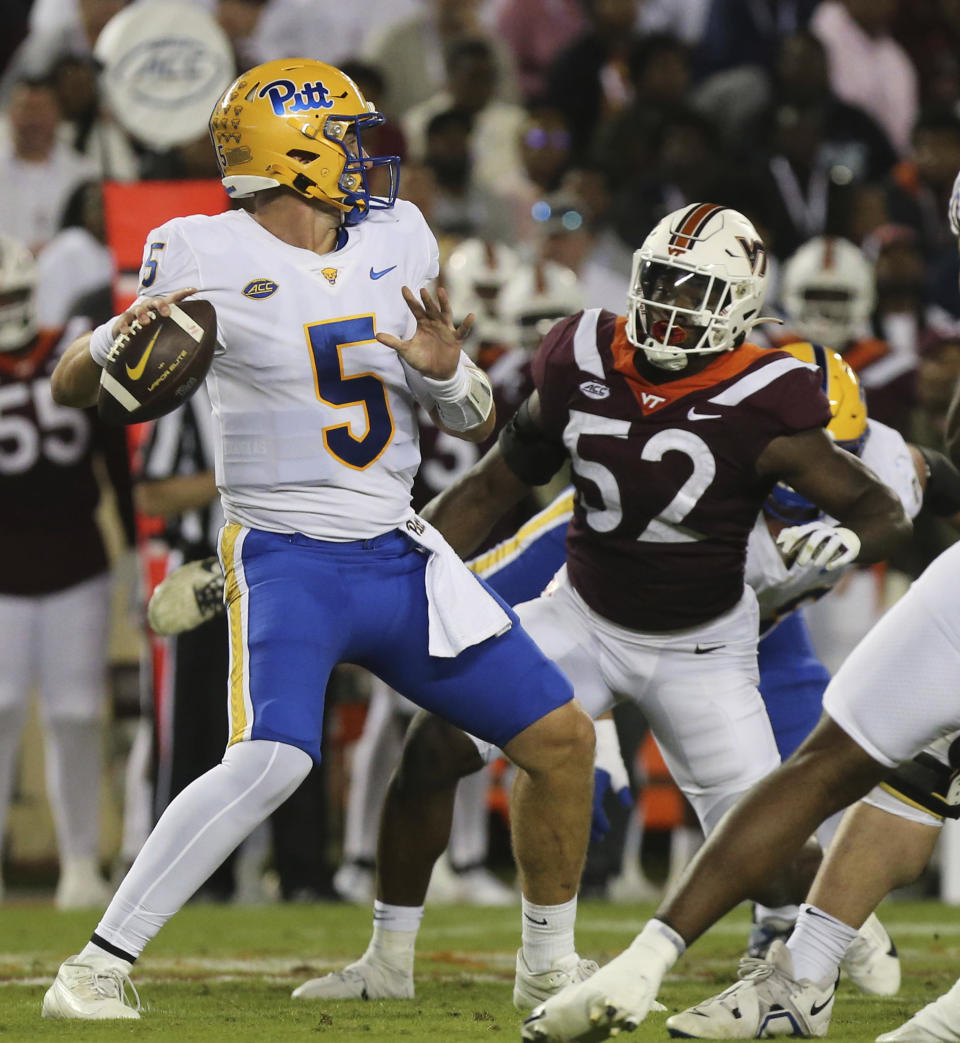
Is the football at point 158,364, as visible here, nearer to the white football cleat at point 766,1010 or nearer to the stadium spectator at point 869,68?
the white football cleat at point 766,1010

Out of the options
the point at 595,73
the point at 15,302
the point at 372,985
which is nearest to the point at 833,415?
the point at 372,985

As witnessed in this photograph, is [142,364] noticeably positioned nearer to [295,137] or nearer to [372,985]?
[295,137]

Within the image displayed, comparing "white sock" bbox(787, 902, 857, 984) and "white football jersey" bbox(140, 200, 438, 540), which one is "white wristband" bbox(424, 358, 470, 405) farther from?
"white sock" bbox(787, 902, 857, 984)

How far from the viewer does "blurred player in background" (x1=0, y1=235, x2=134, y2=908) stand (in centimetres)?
662

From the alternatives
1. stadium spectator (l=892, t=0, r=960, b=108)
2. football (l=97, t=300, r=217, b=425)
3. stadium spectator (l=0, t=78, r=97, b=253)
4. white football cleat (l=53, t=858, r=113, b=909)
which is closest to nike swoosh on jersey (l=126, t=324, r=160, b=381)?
football (l=97, t=300, r=217, b=425)

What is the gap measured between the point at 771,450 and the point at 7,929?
10.1 ft

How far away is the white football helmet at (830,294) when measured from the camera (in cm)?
772

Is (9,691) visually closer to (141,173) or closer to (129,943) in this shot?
(141,173)

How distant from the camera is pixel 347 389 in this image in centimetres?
371

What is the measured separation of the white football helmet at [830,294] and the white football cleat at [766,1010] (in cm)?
454

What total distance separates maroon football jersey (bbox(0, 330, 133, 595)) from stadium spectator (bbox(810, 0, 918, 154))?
16.4 ft

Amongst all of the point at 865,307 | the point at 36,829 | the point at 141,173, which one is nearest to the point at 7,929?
the point at 36,829

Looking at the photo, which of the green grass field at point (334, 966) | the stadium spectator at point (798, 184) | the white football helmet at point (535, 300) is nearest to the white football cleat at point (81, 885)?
the green grass field at point (334, 966)

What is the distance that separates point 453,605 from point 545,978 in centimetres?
78
